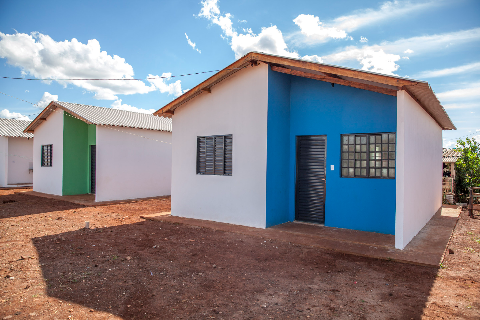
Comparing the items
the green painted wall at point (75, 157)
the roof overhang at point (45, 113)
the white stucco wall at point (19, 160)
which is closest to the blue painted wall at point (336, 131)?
the roof overhang at point (45, 113)

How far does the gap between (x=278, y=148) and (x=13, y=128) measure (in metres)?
21.3

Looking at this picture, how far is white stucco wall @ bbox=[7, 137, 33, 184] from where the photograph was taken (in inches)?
808

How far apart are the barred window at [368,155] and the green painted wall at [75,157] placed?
42.9 ft

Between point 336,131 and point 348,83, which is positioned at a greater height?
point 348,83

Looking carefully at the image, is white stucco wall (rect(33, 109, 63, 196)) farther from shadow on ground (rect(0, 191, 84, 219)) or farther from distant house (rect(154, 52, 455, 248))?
distant house (rect(154, 52, 455, 248))

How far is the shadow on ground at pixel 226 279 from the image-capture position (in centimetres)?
391

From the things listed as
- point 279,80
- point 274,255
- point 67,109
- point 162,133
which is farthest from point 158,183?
point 274,255

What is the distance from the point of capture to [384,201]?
7445 mm

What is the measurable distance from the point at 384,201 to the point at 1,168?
22600 millimetres

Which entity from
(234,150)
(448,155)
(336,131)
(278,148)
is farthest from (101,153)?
(448,155)

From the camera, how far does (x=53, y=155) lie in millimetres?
15859

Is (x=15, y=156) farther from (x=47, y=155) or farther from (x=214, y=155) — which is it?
(x=214, y=155)

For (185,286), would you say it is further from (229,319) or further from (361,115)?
(361,115)

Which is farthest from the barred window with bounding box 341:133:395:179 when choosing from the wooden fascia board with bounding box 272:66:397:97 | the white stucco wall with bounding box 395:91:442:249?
the wooden fascia board with bounding box 272:66:397:97
